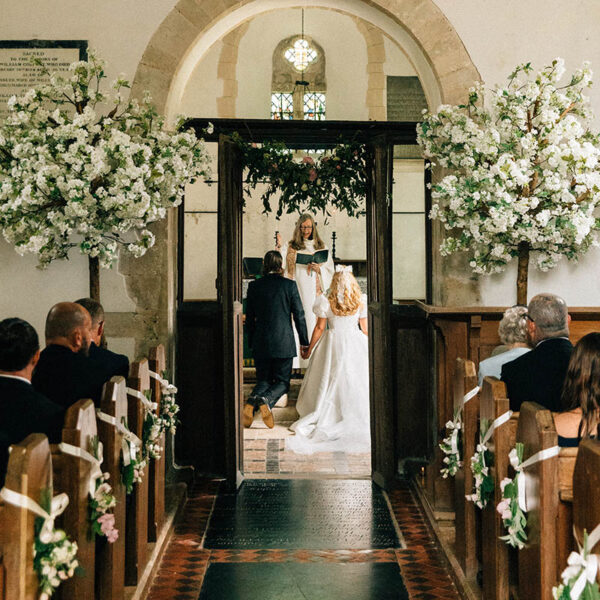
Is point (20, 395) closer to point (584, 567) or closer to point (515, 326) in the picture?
point (584, 567)

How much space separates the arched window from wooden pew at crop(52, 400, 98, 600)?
10361 mm

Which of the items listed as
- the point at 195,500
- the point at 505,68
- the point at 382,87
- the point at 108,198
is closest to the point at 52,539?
the point at 108,198

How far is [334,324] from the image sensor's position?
24.0ft

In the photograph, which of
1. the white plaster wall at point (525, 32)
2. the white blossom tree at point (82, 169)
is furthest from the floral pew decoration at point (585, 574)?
the white plaster wall at point (525, 32)

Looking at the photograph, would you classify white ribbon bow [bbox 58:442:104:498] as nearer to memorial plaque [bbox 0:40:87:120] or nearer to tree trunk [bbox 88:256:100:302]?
tree trunk [bbox 88:256:100:302]

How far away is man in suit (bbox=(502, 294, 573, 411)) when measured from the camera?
3.25m

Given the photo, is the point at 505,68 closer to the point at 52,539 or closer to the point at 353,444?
the point at 353,444

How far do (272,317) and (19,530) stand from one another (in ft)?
16.9

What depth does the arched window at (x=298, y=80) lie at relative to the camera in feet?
40.6

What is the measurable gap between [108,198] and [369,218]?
76.7 inches

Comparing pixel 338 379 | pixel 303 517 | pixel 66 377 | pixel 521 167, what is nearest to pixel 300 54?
pixel 338 379

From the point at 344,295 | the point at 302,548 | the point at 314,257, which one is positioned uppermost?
the point at 314,257

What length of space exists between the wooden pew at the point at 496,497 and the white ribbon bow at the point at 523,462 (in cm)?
14

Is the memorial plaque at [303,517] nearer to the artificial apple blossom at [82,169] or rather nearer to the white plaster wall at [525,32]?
the artificial apple blossom at [82,169]
